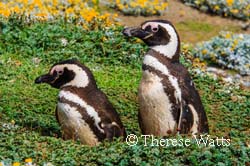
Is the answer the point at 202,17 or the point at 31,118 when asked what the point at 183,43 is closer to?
the point at 202,17

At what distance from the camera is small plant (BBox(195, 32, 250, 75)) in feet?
45.1

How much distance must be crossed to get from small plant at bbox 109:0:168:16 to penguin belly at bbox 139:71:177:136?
7.89m

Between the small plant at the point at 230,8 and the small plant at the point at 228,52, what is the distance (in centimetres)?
217

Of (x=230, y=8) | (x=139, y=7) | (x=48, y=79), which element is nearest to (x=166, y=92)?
(x=48, y=79)

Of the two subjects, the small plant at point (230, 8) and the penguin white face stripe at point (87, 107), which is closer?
the penguin white face stripe at point (87, 107)

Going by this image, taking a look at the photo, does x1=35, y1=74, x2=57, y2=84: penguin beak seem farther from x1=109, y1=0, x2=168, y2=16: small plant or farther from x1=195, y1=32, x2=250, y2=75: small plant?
x1=109, y1=0, x2=168, y2=16: small plant

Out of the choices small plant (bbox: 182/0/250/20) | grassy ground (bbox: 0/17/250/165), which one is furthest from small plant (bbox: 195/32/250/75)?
small plant (bbox: 182/0/250/20)

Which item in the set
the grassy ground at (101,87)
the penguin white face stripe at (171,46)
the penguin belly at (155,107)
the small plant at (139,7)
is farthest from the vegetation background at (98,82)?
the penguin white face stripe at (171,46)

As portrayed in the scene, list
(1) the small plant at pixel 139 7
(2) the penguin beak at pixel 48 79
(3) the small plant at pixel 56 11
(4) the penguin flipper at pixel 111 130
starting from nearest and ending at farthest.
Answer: (4) the penguin flipper at pixel 111 130, (2) the penguin beak at pixel 48 79, (3) the small plant at pixel 56 11, (1) the small plant at pixel 139 7

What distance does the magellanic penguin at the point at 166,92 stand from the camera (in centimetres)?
843

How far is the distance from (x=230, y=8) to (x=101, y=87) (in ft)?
20.5

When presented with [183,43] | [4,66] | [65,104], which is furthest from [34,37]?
[65,104]

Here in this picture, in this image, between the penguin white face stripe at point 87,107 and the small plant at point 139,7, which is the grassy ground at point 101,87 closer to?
the penguin white face stripe at point 87,107

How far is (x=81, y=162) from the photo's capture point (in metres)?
7.38
